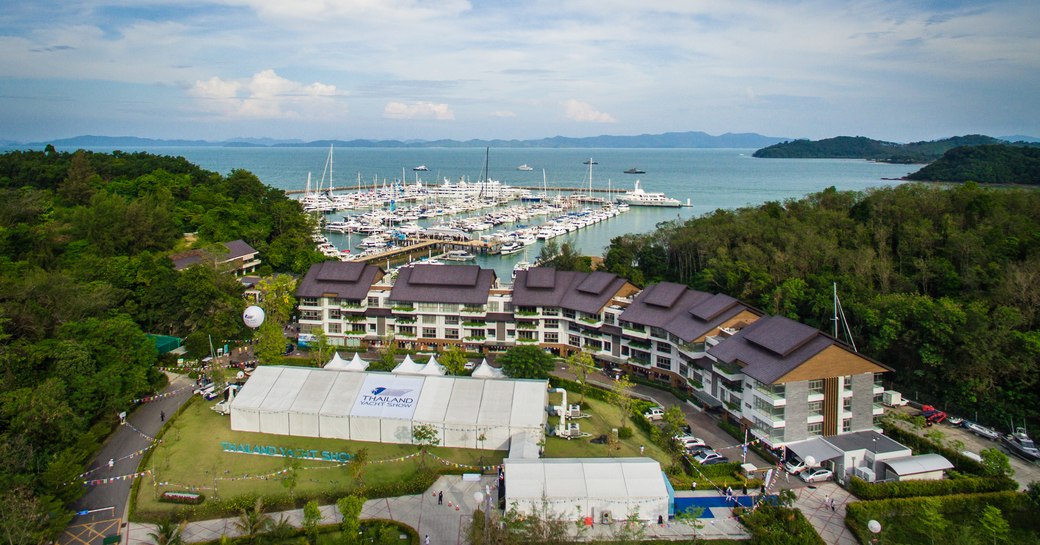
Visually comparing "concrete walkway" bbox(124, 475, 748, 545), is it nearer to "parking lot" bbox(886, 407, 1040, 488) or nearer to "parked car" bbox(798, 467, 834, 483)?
Result: "parked car" bbox(798, 467, 834, 483)

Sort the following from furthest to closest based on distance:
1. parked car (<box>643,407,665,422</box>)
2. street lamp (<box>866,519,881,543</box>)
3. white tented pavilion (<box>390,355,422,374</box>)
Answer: white tented pavilion (<box>390,355,422,374</box>)
parked car (<box>643,407,665,422</box>)
street lamp (<box>866,519,881,543</box>)

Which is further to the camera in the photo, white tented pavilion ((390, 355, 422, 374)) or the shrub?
white tented pavilion ((390, 355, 422, 374))

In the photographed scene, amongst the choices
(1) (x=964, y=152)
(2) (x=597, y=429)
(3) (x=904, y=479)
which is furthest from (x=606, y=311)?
(1) (x=964, y=152)

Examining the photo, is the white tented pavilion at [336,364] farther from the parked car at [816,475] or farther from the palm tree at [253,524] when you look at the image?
the parked car at [816,475]

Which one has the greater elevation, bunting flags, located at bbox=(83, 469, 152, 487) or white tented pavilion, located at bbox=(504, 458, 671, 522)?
white tented pavilion, located at bbox=(504, 458, 671, 522)

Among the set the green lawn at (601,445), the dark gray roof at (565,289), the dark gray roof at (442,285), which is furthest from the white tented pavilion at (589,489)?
the dark gray roof at (442,285)

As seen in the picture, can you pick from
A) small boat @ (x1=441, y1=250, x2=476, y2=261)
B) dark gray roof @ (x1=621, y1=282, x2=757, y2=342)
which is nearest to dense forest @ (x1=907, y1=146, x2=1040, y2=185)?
small boat @ (x1=441, y1=250, x2=476, y2=261)

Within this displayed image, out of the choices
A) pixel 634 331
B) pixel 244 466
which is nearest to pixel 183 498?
pixel 244 466

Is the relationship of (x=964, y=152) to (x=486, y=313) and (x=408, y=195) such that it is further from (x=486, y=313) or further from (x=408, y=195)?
(x=486, y=313)
